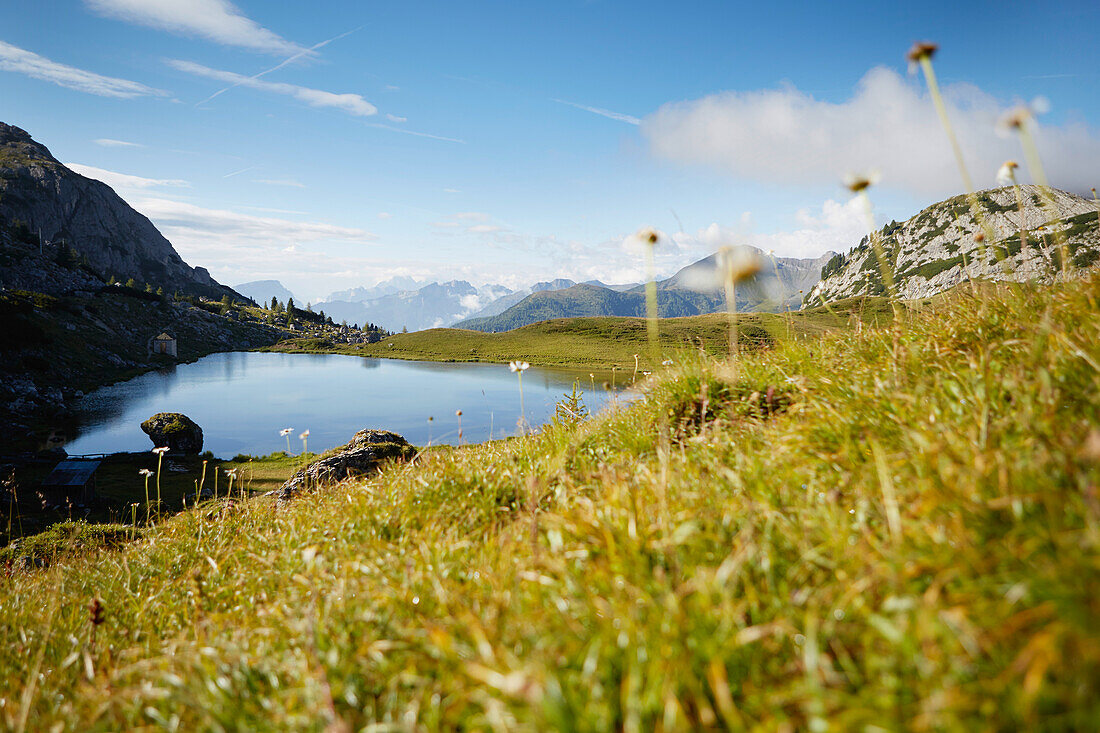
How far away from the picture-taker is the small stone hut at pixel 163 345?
167 metres

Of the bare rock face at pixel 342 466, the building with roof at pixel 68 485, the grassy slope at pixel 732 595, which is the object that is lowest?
the building with roof at pixel 68 485

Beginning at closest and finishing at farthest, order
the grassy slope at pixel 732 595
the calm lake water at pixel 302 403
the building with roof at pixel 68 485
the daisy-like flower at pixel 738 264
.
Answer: the grassy slope at pixel 732 595 < the daisy-like flower at pixel 738 264 < the building with roof at pixel 68 485 < the calm lake water at pixel 302 403

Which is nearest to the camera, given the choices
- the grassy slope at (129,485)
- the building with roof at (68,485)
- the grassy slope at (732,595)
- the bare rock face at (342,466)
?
the grassy slope at (732,595)

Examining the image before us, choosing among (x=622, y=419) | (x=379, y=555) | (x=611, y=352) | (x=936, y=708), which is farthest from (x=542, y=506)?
(x=611, y=352)

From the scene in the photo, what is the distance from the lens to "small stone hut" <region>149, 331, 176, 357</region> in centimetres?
16662

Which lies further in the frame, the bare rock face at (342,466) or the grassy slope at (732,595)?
the bare rock face at (342,466)

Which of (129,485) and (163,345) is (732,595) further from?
(163,345)

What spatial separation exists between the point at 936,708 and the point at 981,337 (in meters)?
5.24

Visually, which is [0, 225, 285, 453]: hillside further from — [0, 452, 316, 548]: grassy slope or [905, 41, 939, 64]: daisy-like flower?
[905, 41, 939, 64]: daisy-like flower

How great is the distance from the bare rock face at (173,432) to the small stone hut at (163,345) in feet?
448

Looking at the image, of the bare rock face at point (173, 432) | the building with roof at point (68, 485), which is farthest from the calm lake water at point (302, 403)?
the building with roof at point (68, 485)

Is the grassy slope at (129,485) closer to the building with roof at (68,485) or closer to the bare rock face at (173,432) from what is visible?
the building with roof at (68,485)

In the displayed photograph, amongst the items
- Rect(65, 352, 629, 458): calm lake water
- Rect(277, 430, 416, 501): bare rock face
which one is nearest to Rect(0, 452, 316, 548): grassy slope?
Rect(277, 430, 416, 501): bare rock face

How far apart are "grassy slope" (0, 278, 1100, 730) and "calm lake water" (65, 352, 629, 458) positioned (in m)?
42.3
